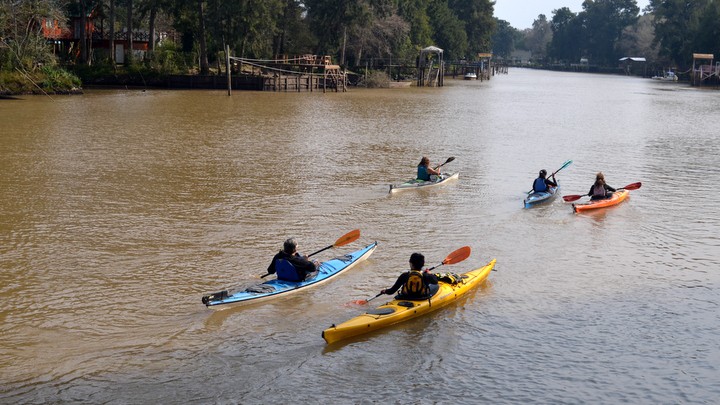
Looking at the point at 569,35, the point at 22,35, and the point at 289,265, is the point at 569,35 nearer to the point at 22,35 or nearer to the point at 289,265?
the point at 22,35

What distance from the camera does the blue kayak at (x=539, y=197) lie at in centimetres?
2017

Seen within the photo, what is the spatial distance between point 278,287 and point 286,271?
30cm

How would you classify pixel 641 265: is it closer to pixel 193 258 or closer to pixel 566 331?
pixel 566 331

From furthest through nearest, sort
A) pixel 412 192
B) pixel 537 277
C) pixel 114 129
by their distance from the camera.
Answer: pixel 114 129
pixel 412 192
pixel 537 277

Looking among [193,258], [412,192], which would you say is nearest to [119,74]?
[412,192]

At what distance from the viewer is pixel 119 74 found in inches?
2386

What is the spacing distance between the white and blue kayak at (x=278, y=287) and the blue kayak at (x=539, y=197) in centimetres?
696

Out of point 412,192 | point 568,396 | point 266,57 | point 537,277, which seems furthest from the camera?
point 266,57

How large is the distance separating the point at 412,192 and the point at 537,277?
7680mm

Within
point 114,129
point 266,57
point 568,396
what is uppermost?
point 266,57

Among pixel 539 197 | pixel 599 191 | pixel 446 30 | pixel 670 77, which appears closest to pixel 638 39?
pixel 670 77

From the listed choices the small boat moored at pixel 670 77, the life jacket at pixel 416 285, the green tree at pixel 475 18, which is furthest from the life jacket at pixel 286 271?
the small boat moored at pixel 670 77

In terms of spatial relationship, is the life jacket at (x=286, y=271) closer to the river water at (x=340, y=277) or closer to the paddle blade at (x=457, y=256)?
the river water at (x=340, y=277)

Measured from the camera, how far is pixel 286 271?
1271 cm
